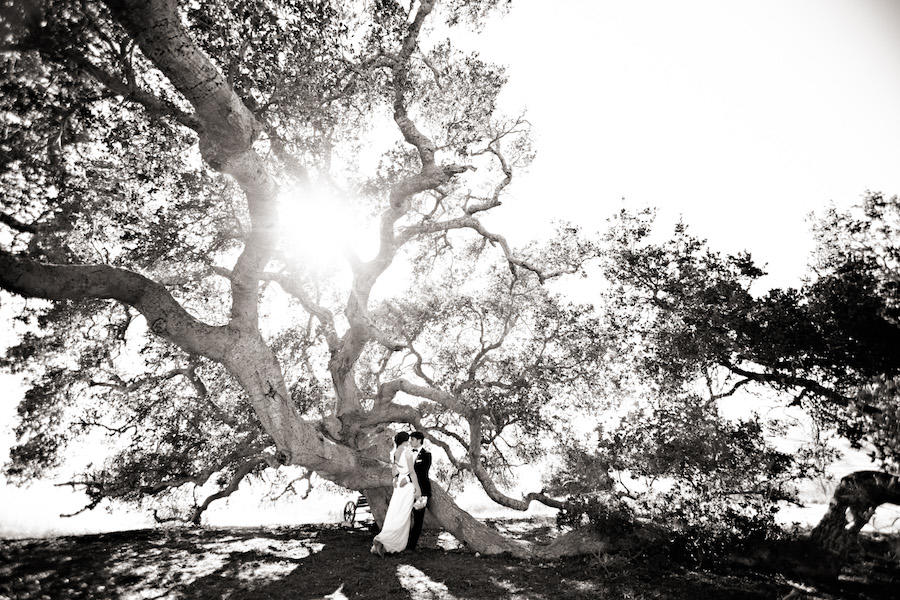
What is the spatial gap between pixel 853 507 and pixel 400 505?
304 inches

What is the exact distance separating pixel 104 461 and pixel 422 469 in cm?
892

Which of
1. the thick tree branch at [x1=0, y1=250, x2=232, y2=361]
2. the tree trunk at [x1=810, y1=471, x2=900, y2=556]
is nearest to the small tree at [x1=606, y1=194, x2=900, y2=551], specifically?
the tree trunk at [x1=810, y1=471, x2=900, y2=556]

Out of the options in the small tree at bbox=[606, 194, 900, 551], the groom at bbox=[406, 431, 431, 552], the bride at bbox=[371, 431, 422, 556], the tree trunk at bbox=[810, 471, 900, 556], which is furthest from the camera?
the groom at bbox=[406, 431, 431, 552]

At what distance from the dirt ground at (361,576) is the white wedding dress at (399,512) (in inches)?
10.0

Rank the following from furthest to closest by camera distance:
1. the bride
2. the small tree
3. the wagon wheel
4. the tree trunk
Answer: the wagon wheel < the bride < the tree trunk < the small tree

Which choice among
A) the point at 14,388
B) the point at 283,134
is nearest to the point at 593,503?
the point at 283,134

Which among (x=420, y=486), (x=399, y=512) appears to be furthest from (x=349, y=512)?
(x=420, y=486)

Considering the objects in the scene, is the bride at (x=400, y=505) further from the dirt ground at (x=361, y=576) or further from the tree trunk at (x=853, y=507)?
the tree trunk at (x=853, y=507)

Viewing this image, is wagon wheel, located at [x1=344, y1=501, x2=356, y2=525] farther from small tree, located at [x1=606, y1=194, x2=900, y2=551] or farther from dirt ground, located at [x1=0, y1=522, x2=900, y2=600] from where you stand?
small tree, located at [x1=606, y1=194, x2=900, y2=551]

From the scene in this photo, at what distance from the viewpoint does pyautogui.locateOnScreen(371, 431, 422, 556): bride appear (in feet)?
23.6

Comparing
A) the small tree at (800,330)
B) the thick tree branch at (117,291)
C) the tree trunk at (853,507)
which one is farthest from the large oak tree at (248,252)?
the tree trunk at (853,507)

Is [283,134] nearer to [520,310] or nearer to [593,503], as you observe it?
[520,310]

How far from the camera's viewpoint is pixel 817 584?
217 inches

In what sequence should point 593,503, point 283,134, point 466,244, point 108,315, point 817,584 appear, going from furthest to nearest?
point 466,244 < point 108,315 < point 283,134 < point 593,503 < point 817,584
